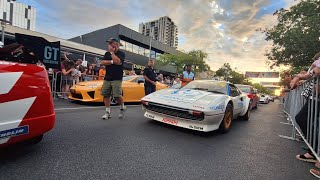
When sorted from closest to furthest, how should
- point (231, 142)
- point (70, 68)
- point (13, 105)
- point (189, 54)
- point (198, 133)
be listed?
1. point (13, 105)
2. point (231, 142)
3. point (198, 133)
4. point (70, 68)
5. point (189, 54)

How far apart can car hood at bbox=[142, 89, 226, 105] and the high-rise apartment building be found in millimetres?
59380

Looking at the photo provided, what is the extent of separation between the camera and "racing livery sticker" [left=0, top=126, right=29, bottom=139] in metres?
2.36

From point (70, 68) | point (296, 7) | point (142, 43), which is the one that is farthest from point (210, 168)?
point (142, 43)

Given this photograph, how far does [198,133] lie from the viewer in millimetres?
4789

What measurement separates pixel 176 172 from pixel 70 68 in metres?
8.05

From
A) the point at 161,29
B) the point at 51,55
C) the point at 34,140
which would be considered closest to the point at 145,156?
the point at 34,140

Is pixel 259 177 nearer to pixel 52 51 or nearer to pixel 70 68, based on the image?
pixel 52 51

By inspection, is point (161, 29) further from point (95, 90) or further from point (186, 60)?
point (95, 90)

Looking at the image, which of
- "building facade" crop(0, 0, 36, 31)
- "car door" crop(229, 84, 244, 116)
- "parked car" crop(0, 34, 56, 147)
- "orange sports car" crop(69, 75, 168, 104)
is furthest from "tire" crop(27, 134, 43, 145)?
"building facade" crop(0, 0, 36, 31)

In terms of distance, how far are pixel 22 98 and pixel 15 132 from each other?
35cm

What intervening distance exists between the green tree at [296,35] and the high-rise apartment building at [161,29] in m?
42.3

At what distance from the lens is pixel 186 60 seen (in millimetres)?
43875

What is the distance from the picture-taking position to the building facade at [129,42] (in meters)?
34.2

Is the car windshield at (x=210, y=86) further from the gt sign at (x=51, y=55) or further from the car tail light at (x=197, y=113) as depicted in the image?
the gt sign at (x=51, y=55)
